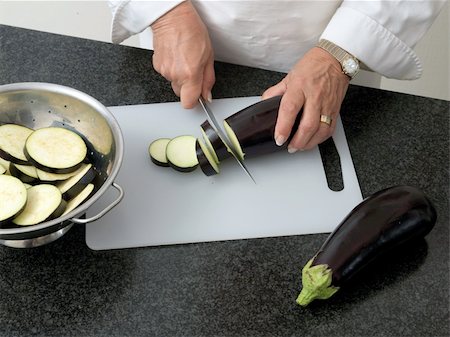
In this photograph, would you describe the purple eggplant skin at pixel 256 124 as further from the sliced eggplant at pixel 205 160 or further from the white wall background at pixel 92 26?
the white wall background at pixel 92 26

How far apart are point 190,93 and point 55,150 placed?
0.32 m

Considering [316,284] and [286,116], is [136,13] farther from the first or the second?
[316,284]

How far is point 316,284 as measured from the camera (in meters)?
1.14

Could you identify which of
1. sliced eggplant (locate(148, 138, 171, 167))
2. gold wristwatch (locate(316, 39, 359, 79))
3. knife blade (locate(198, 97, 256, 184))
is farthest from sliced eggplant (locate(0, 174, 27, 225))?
gold wristwatch (locate(316, 39, 359, 79))

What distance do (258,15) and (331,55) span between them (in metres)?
0.18

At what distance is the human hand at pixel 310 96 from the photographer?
52.6 inches

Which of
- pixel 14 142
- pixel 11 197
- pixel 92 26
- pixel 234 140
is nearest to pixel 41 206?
pixel 11 197

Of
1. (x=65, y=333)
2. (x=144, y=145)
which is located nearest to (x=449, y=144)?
(x=144, y=145)

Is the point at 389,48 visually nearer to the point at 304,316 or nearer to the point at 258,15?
the point at 258,15

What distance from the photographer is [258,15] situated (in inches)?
57.3

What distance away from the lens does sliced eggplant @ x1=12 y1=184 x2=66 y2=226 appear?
1.14 m

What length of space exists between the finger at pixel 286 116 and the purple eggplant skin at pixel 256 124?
0.04ft

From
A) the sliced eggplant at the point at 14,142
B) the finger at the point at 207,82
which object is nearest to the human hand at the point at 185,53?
the finger at the point at 207,82

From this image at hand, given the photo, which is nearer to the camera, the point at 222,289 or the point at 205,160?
the point at 222,289
